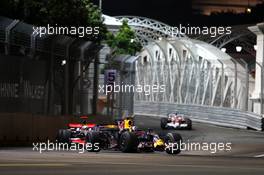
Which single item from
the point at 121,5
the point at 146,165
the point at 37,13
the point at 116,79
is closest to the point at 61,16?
the point at 37,13

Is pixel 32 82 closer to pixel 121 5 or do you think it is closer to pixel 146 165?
pixel 146 165

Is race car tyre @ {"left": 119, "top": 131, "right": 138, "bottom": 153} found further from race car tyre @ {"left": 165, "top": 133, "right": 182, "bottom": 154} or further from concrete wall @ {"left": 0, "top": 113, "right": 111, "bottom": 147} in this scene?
concrete wall @ {"left": 0, "top": 113, "right": 111, "bottom": 147}

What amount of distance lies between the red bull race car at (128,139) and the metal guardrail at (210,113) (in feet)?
77.8

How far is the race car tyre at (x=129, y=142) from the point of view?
2109 cm

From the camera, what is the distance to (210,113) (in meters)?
55.7

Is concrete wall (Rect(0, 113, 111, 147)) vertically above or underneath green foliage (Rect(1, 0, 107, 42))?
underneath

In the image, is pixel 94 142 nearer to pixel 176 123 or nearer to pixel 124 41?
pixel 176 123

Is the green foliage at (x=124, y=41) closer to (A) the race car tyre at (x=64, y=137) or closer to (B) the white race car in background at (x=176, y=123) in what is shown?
(B) the white race car in background at (x=176, y=123)

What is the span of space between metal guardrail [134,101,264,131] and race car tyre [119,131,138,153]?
80.9 feet

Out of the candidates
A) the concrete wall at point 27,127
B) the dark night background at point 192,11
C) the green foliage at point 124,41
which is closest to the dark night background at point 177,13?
the dark night background at point 192,11

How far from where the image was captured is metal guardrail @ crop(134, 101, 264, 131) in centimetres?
4709

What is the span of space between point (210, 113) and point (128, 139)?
35012 mm

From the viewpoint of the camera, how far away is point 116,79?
36469mm

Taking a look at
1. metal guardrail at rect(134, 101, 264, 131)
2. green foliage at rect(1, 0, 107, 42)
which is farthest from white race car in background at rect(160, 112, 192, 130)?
green foliage at rect(1, 0, 107, 42)
